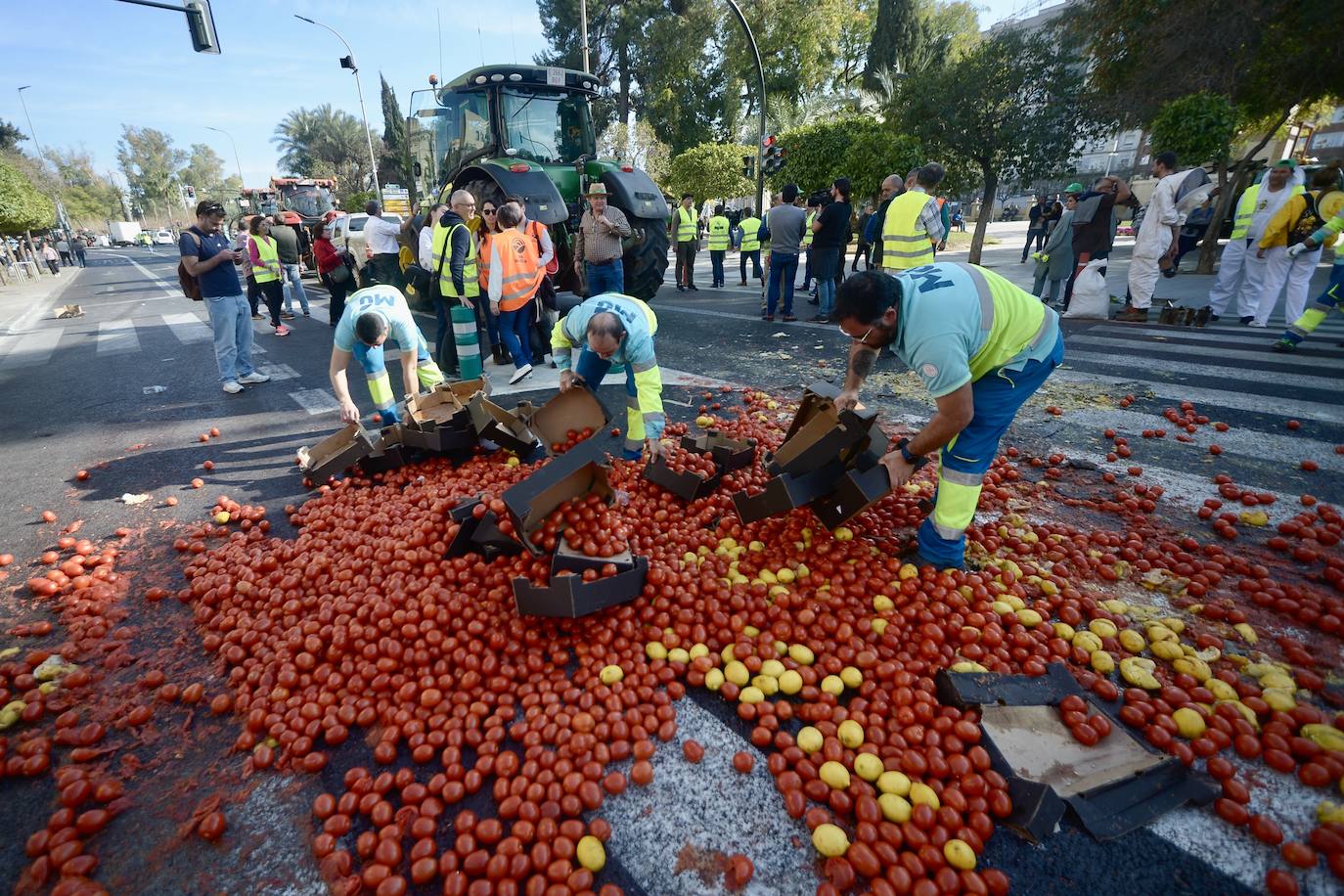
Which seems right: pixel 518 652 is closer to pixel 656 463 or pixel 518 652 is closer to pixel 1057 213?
pixel 656 463

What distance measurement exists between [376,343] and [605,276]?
4.25 m

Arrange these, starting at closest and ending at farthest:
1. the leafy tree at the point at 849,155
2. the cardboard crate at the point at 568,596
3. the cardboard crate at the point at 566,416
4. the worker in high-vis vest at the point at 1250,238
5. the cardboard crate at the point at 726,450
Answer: the cardboard crate at the point at 568,596 < the cardboard crate at the point at 566,416 < the cardboard crate at the point at 726,450 < the worker in high-vis vest at the point at 1250,238 < the leafy tree at the point at 849,155

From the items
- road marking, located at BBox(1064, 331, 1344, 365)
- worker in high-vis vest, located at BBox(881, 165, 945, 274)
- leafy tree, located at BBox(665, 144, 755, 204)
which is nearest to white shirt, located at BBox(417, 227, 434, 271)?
worker in high-vis vest, located at BBox(881, 165, 945, 274)

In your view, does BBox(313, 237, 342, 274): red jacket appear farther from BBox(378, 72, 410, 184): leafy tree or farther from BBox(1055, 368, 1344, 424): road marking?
BBox(378, 72, 410, 184): leafy tree

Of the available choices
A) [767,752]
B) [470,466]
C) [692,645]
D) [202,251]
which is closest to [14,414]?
[202,251]

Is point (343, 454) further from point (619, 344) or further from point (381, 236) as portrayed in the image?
point (381, 236)

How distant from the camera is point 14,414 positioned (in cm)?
664

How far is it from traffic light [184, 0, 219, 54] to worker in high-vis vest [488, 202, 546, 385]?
12.1 meters

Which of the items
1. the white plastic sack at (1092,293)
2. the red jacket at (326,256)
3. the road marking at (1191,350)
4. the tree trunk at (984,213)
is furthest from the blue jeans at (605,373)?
the tree trunk at (984,213)

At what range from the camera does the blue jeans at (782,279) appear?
9914 mm

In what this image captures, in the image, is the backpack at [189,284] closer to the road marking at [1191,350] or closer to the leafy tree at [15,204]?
the road marking at [1191,350]

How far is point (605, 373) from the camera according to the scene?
4.74 metres

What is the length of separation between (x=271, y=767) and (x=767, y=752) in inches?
76.5

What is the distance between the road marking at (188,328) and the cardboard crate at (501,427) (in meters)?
7.87
